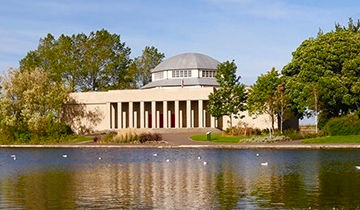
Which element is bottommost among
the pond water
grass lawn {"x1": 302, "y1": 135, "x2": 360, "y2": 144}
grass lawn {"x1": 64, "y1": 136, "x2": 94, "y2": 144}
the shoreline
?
the pond water

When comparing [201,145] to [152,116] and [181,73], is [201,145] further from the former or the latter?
[181,73]

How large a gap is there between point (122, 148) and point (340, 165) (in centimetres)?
3159

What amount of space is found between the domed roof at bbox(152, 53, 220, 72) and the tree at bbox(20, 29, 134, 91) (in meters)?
14.5

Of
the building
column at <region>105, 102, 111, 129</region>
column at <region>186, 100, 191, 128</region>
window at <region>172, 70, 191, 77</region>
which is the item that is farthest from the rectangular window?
column at <region>186, 100, 191, 128</region>

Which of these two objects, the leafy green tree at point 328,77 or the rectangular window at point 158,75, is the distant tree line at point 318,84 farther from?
the rectangular window at point 158,75

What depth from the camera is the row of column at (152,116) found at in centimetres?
9100

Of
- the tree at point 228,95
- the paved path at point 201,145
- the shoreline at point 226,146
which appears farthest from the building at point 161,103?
the shoreline at point 226,146

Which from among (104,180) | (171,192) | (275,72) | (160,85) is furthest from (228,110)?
(171,192)

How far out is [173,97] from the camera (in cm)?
9269

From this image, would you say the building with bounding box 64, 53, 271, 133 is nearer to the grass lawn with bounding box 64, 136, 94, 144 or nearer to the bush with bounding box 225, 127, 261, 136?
the bush with bounding box 225, 127, 261, 136

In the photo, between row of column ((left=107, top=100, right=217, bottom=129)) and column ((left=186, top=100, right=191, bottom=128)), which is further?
row of column ((left=107, top=100, right=217, bottom=129))

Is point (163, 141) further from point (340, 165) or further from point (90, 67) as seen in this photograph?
point (90, 67)

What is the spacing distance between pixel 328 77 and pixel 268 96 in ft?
23.1

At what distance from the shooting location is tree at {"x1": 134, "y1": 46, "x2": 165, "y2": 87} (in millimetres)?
129750
